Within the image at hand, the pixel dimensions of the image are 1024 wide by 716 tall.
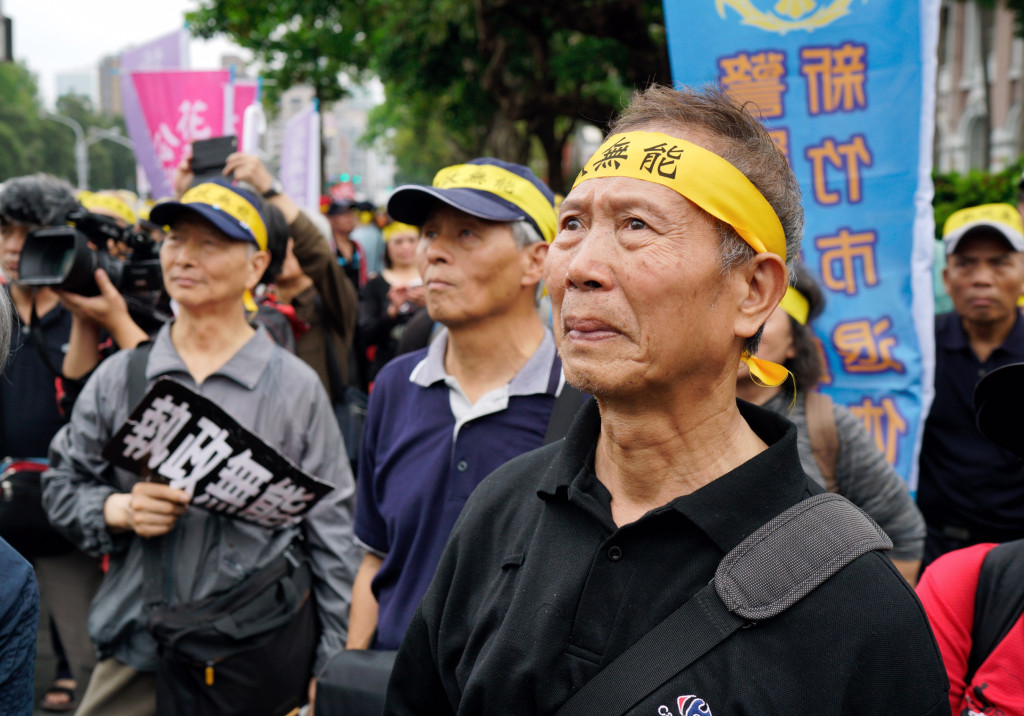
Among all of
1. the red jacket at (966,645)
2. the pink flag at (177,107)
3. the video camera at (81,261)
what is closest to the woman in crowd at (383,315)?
the pink flag at (177,107)

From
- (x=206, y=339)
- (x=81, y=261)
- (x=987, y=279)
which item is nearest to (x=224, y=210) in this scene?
(x=206, y=339)

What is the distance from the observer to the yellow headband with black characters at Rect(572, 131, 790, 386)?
55.0 inches

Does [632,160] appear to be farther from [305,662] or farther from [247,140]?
[247,140]

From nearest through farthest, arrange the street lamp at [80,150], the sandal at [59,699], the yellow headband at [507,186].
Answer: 1. the yellow headband at [507,186]
2. the sandal at [59,699]
3. the street lamp at [80,150]

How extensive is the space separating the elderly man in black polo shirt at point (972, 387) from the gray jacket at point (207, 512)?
2437 millimetres

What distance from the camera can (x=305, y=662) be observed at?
9.37 feet

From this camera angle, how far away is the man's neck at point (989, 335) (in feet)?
12.9

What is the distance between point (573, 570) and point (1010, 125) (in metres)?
32.4

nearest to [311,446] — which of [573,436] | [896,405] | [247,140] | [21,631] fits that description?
[21,631]

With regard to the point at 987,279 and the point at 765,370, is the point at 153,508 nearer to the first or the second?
the point at 765,370

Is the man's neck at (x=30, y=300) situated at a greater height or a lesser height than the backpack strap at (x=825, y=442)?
greater

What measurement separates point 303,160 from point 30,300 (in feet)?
9.65

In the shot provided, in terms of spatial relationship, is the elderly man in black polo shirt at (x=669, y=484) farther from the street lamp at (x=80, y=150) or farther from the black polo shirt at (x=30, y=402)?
the street lamp at (x=80, y=150)

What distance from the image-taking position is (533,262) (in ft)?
8.89
